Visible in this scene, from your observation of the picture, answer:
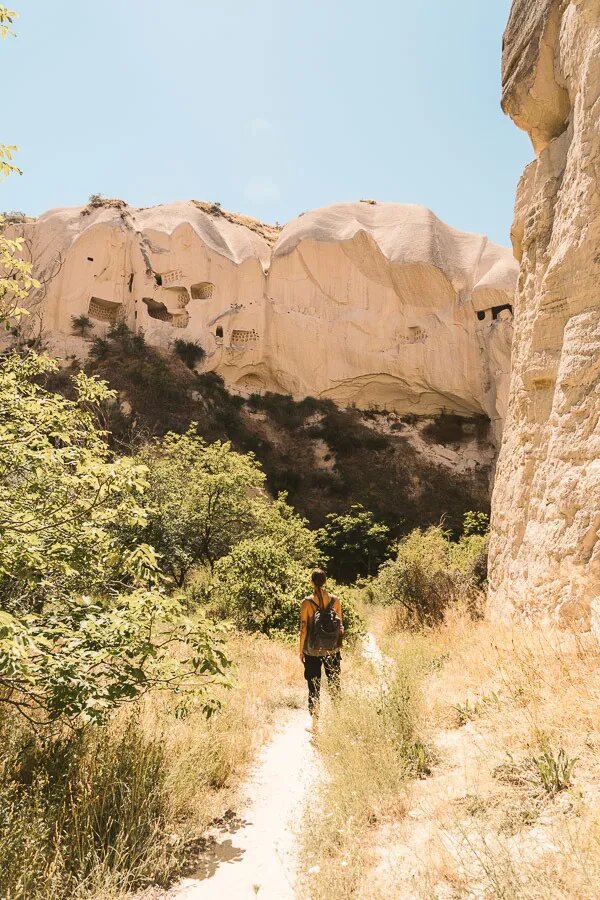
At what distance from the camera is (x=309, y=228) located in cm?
2909

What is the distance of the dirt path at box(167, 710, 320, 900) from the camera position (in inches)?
97.3

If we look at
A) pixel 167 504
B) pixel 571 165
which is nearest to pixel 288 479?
pixel 167 504

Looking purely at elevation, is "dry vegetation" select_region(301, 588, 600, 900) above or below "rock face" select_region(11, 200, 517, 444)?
below

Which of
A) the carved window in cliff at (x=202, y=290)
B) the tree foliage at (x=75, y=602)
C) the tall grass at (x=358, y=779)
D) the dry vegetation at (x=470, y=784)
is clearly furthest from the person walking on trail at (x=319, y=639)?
the carved window in cliff at (x=202, y=290)

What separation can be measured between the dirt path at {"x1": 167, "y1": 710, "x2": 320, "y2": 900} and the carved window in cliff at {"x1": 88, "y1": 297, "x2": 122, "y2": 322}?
27.8 metres

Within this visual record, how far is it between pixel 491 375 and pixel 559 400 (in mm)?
23815

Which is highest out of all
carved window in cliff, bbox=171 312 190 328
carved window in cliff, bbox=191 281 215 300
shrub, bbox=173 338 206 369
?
carved window in cliff, bbox=191 281 215 300

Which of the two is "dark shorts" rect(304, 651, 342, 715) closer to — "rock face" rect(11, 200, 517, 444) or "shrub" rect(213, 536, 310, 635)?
"shrub" rect(213, 536, 310, 635)

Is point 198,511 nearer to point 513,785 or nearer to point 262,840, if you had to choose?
point 262,840

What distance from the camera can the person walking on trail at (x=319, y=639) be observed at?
457 cm

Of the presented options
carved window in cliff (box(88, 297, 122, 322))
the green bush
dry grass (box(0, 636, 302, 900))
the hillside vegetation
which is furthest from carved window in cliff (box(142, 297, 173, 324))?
dry grass (box(0, 636, 302, 900))

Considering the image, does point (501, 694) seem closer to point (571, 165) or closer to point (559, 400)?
point (559, 400)

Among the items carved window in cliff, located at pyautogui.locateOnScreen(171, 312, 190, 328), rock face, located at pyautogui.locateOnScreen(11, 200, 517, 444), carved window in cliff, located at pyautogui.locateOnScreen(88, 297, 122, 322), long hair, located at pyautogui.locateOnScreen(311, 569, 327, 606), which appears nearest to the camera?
long hair, located at pyautogui.locateOnScreen(311, 569, 327, 606)

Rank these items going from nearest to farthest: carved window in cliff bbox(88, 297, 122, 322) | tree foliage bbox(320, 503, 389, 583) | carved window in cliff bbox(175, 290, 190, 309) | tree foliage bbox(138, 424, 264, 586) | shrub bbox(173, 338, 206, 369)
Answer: tree foliage bbox(138, 424, 264, 586)
tree foliage bbox(320, 503, 389, 583)
shrub bbox(173, 338, 206, 369)
carved window in cliff bbox(88, 297, 122, 322)
carved window in cliff bbox(175, 290, 190, 309)
